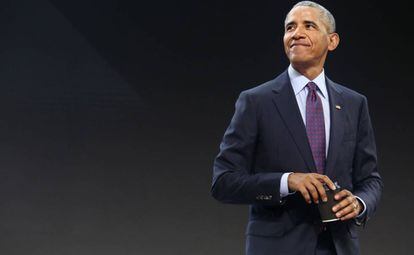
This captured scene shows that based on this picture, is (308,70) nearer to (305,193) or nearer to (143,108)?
(305,193)

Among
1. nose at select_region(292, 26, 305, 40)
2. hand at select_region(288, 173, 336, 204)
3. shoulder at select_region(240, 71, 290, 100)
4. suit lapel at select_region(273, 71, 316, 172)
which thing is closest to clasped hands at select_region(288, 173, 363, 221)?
hand at select_region(288, 173, 336, 204)

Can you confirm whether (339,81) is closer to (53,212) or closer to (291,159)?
(53,212)

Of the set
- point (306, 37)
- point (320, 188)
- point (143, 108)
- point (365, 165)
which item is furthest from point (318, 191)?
point (143, 108)

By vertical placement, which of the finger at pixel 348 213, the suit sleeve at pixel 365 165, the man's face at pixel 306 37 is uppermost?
the man's face at pixel 306 37

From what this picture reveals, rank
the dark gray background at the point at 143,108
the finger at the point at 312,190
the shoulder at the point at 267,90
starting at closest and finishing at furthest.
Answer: the finger at the point at 312,190, the shoulder at the point at 267,90, the dark gray background at the point at 143,108

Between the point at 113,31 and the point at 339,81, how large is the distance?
1260mm

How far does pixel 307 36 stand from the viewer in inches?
67.2

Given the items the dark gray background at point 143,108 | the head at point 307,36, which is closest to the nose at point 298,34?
the head at point 307,36

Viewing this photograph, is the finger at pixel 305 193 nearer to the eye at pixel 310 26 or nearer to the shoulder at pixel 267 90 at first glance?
the shoulder at pixel 267 90

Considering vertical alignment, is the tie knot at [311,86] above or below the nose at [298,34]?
below

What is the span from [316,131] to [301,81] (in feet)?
0.50

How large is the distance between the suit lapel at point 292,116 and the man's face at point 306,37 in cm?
7

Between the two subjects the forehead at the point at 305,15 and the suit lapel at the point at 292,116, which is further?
the forehead at the point at 305,15

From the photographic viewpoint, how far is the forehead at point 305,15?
5.65ft
